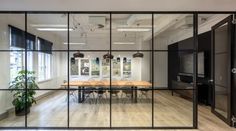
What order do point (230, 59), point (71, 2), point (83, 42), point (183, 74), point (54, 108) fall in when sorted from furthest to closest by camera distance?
point (83, 42) → point (183, 74) → point (54, 108) → point (230, 59) → point (71, 2)

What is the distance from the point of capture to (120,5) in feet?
15.1

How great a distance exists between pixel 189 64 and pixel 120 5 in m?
6.26

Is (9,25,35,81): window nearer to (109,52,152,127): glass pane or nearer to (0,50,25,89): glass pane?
(0,50,25,89): glass pane

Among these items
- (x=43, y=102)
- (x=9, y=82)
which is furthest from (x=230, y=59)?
(x=43, y=102)

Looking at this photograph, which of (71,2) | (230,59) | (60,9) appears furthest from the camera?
(230,59)

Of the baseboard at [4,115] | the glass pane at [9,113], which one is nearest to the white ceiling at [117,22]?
the glass pane at [9,113]

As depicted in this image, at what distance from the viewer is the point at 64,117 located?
643 centimetres

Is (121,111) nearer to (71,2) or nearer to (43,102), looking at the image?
(43,102)

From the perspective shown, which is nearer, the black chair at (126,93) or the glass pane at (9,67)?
the glass pane at (9,67)

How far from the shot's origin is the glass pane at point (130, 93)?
6.15 metres

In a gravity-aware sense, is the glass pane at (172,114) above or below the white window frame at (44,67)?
below

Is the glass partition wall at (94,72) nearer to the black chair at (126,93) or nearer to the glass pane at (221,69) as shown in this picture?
the black chair at (126,93)

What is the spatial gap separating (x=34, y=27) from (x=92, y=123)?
17.5ft

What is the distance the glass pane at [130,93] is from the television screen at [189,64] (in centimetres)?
197
